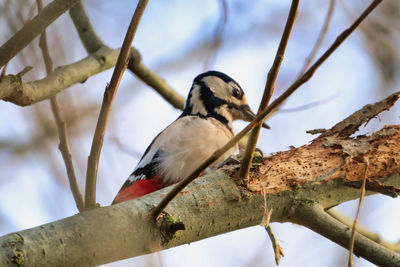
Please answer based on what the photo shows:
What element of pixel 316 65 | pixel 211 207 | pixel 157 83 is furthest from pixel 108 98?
pixel 157 83

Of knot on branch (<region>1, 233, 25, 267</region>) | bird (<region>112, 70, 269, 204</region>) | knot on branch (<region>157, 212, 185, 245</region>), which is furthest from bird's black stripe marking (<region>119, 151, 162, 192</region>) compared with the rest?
knot on branch (<region>1, 233, 25, 267</region>)

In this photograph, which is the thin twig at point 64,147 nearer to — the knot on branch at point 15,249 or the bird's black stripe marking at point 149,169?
the knot on branch at point 15,249

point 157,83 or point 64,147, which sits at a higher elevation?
point 157,83

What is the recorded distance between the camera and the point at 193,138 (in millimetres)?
3275

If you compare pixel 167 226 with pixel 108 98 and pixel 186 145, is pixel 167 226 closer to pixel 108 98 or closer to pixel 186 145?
pixel 108 98

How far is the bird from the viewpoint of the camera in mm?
3100

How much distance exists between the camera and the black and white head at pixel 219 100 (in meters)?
4.00

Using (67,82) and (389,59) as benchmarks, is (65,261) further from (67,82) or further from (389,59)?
(389,59)

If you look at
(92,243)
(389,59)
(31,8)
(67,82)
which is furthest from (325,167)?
(389,59)

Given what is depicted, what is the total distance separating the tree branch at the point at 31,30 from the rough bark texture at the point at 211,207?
30.3 inches

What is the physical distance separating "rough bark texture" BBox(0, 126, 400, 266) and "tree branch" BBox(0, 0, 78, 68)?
77 centimetres

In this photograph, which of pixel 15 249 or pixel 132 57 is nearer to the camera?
pixel 15 249

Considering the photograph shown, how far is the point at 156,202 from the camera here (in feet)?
6.48

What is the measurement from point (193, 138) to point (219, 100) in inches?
35.0
